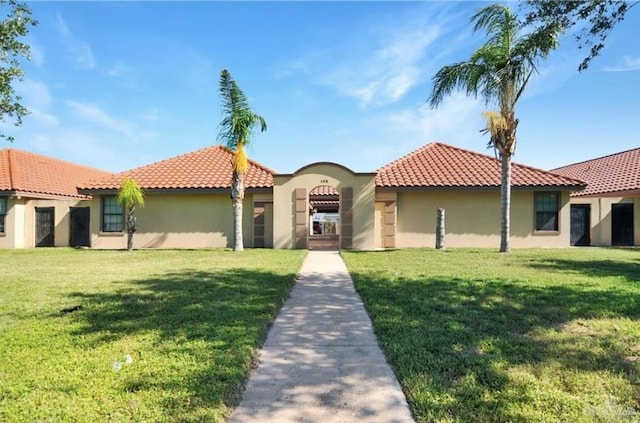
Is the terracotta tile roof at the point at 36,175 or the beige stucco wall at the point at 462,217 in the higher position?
the terracotta tile roof at the point at 36,175

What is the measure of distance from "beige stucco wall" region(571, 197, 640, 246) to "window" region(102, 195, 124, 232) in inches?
907

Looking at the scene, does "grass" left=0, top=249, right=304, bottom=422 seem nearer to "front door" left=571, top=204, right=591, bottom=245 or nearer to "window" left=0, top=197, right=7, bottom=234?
"window" left=0, top=197, right=7, bottom=234

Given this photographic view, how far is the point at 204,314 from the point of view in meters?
5.86

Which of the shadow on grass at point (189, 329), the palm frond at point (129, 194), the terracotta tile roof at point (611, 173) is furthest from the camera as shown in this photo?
the terracotta tile roof at point (611, 173)

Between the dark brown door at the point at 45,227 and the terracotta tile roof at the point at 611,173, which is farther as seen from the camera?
the terracotta tile roof at the point at 611,173

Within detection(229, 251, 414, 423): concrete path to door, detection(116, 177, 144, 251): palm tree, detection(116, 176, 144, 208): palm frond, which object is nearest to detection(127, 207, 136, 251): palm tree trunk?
detection(116, 177, 144, 251): palm tree

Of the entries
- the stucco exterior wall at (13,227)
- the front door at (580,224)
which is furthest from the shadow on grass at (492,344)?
the stucco exterior wall at (13,227)

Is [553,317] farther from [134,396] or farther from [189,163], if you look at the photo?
[189,163]

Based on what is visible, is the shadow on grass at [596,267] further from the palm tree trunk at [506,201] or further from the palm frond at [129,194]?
the palm frond at [129,194]

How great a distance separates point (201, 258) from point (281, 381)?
33.9 ft

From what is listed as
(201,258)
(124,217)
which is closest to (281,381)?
(201,258)

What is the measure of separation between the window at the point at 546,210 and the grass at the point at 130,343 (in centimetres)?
1414

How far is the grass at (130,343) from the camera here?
3.21 meters

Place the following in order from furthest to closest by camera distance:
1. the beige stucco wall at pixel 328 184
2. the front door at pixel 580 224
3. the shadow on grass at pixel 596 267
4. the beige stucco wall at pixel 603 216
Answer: the front door at pixel 580 224
the beige stucco wall at pixel 603 216
the beige stucco wall at pixel 328 184
the shadow on grass at pixel 596 267
